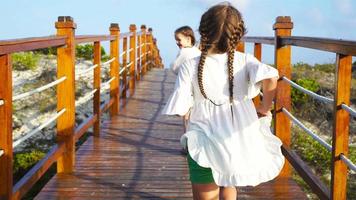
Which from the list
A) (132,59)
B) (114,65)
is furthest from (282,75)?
(132,59)

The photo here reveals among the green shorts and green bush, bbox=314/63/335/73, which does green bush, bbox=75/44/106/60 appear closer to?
green bush, bbox=314/63/335/73

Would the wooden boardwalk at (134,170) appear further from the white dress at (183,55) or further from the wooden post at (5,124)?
the wooden post at (5,124)

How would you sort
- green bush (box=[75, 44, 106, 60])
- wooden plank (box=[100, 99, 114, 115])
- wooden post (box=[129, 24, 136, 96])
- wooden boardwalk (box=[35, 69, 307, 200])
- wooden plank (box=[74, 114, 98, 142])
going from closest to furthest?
wooden boardwalk (box=[35, 69, 307, 200]) → wooden plank (box=[74, 114, 98, 142]) → wooden plank (box=[100, 99, 114, 115]) → wooden post (box=[129, 24, 136, 96]) → green bush (box=[75, 44, 106, 60])

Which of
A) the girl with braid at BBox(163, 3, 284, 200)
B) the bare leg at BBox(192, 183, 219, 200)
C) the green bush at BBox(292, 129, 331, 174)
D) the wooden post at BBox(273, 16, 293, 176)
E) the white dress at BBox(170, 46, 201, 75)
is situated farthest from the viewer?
the green bush at BBox(292, 129, 331, 174)

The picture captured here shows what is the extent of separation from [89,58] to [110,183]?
13.3m

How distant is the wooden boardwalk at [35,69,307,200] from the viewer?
167 inches

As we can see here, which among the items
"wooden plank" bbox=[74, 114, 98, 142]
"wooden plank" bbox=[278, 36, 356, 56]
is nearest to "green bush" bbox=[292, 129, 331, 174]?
"wooden plank" bbox=[74, 114, 98, 142]

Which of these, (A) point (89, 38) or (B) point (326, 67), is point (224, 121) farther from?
(B) point (326, 67)

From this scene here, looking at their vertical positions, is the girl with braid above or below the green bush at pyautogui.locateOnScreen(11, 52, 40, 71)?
above

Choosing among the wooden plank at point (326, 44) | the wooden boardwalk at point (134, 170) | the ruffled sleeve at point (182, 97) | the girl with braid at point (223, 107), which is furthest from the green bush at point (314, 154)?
the ruffled sleeve at point (182, 97)

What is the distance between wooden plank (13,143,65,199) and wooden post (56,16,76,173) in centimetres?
12

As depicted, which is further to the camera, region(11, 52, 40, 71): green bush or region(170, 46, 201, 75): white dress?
region(11, 52, 40, 71): green bush

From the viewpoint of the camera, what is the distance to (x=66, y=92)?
464cm

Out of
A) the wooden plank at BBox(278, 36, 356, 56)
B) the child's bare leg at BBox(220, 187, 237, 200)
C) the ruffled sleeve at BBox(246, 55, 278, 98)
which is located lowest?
the child's bare leg at BBox(220, 187, 237, 200)
